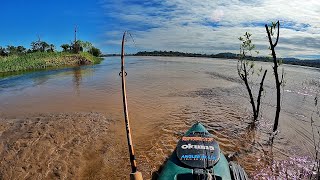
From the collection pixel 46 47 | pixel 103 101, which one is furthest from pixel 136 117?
pixel 46 47

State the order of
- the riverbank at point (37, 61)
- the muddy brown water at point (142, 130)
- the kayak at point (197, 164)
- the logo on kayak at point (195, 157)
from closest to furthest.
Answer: the kayak at point (197, 164) → the logo on kayak at point (195, 157) → the muddy brown water at point (142, 130) → the riverbank at point (37, 61)

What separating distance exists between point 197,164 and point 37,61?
169 ft

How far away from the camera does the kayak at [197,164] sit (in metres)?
5.34

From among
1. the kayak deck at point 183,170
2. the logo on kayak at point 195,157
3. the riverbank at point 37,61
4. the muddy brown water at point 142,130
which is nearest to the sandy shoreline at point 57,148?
the muddy brown water at point 142,130

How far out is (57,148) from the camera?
8805 mm

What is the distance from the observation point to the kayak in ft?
17.5

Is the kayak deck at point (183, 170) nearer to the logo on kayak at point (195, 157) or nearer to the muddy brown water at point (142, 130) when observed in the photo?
the logo on kayak at point (195, 157)

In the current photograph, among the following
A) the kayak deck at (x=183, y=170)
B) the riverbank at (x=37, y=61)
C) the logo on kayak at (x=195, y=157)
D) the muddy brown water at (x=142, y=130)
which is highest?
the riverbank at (x=37, y=61)

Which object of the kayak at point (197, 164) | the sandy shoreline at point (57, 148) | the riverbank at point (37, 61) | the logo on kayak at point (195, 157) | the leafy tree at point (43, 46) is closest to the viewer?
the kayak at point (197, 164)

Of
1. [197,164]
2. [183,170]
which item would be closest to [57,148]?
[183,170]

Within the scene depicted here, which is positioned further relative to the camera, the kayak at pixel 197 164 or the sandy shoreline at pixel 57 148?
the sandy shoreline at pixel 57 148

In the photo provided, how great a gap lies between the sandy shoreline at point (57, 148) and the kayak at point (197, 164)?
2315 mm

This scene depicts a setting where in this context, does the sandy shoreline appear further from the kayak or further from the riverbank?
the riverbank

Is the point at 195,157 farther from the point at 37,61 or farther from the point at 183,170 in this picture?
the point at 37,61
